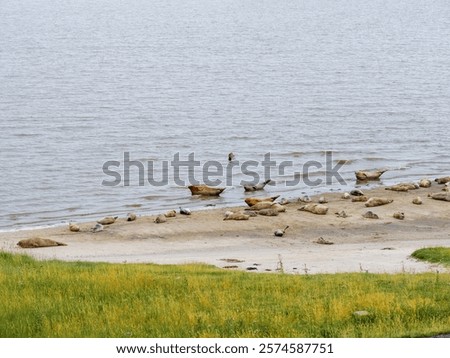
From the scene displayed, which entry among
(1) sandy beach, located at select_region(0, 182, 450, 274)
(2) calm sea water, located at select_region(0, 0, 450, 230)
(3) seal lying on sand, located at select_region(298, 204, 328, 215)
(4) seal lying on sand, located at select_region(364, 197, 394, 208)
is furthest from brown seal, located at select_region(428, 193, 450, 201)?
(2) calm sea water, located at select_region(0, 0, 450, 230)

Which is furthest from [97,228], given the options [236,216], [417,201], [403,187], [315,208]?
[403,187]

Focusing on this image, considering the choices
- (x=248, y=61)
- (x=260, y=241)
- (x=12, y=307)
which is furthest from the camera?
(x=248, y=61)

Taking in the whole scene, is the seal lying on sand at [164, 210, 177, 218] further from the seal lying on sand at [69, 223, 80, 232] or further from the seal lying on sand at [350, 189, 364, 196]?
the seal lying on sand at [350, 189, 364, 196]

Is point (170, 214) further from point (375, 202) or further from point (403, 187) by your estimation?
point (403, 187)

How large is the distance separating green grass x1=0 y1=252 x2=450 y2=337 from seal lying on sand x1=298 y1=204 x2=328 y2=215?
15.9 m

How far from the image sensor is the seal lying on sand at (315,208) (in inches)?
1657

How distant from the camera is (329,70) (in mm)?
102500

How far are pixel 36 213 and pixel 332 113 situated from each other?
3481cm

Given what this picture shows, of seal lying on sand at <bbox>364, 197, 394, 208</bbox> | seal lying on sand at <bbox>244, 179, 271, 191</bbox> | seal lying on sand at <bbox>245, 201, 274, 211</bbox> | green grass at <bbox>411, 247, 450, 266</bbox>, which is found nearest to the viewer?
green grass at <bbox>411, 247, 450, 266</bbox>

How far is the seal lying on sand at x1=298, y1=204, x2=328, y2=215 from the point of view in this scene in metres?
42.1

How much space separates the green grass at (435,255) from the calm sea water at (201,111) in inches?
644
